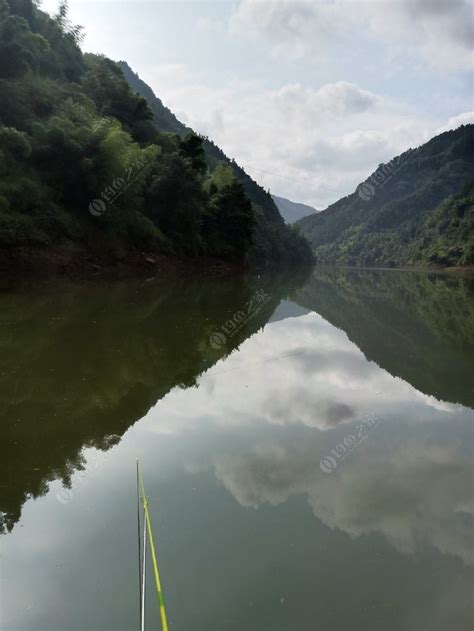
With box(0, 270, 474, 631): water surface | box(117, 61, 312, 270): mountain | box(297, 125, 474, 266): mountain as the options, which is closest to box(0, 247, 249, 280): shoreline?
box(0, 270, 474, 631): water surface

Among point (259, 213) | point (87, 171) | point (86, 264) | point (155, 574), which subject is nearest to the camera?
point (155, 574)

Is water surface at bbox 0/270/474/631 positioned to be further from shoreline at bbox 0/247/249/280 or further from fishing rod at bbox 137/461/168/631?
shoreline at bbox 0/247/249/280

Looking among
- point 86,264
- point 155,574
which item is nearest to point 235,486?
point 155,574

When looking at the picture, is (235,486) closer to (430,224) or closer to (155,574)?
(155,574)

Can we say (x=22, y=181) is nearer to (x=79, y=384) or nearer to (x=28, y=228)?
(x=28, y=228)

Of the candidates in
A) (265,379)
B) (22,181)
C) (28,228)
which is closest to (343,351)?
(265,379)

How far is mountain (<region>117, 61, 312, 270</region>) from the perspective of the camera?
75062 mm

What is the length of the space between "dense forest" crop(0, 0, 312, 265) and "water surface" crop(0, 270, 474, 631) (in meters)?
17.8

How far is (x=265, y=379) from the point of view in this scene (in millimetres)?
8508

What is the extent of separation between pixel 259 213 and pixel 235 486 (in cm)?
8425

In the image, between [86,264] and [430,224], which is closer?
[86,264]

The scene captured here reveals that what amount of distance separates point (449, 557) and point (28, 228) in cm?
2419

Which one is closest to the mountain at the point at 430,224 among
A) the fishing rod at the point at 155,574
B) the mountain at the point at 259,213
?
the mountain at the point at 259,213

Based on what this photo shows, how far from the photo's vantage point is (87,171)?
94.0 ft
